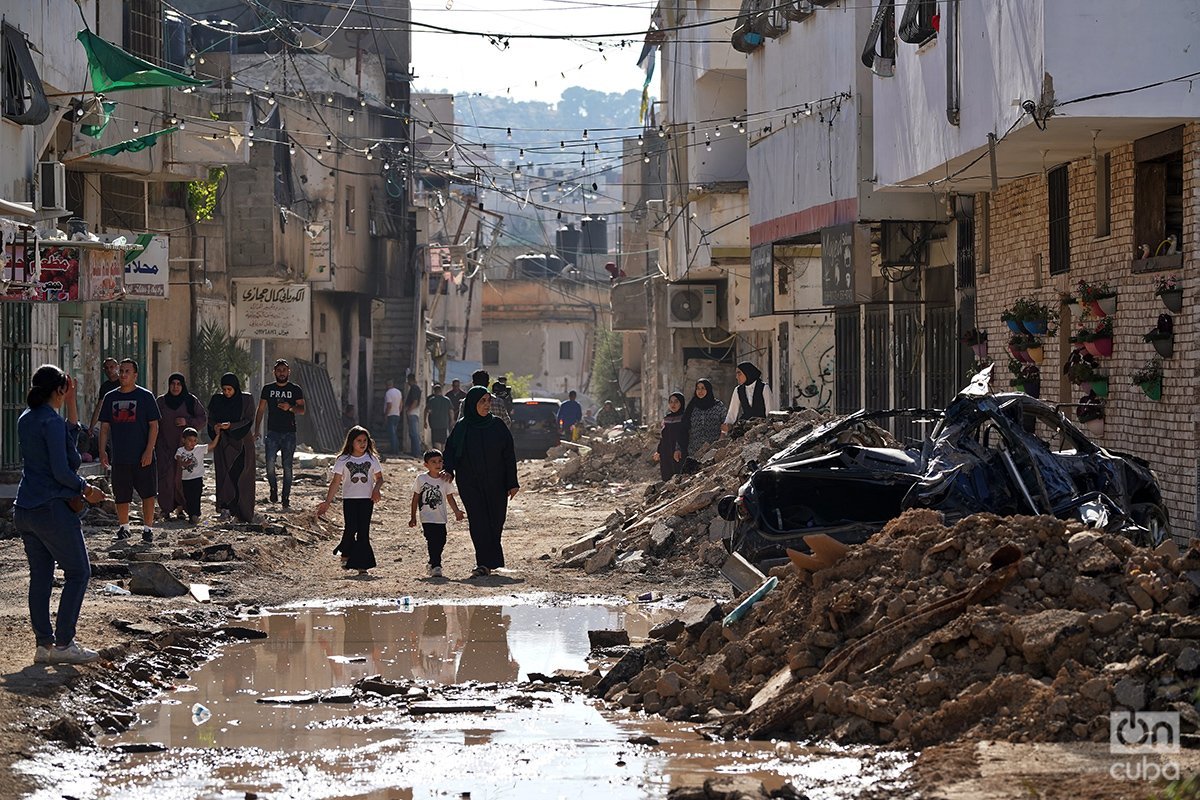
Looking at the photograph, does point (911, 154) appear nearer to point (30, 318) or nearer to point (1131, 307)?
point (1131, 307)

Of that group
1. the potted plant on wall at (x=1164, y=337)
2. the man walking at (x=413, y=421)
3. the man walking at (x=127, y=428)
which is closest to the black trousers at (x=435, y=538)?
the man walking at (x=127, y=428)

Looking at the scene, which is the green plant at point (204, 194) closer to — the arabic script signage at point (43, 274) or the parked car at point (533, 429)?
the arabic script signage at point (43, 274)

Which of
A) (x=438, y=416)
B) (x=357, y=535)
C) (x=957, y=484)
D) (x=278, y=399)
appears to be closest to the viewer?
(x=957, y=484)

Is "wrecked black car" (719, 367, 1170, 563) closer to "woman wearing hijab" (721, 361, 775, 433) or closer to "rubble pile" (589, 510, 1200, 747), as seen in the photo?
"rubble pile" (589, 510, 1200, 747)

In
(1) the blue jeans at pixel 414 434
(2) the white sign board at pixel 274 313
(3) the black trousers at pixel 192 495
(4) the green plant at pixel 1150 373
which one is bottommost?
(1) the blue jeans at pixel 414 434

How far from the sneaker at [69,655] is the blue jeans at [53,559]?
0.05 meters

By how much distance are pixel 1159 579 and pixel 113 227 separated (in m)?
22.9

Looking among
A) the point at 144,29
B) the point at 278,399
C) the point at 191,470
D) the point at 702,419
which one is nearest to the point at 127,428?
the point at 191,470

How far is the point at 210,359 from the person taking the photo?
3166 centimetres

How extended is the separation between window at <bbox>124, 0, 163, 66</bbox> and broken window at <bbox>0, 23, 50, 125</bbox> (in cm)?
707

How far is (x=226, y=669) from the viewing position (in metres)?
10.4

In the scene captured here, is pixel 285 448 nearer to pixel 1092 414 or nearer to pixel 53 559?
pixel 1092 414

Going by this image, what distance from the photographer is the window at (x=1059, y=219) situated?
53.7ft

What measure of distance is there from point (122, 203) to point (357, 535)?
48.2 ft
